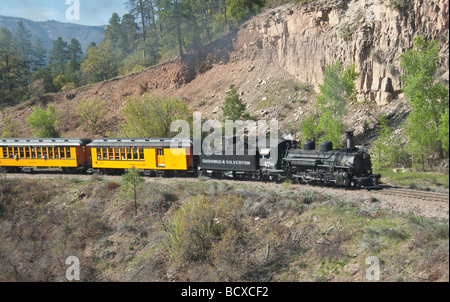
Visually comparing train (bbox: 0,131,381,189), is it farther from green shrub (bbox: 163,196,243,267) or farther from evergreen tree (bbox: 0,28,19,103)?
evergreen tree (bbox: 0,28,19,103)

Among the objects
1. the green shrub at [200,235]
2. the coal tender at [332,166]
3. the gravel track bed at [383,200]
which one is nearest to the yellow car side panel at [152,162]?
the gravel track bed at [383,200]

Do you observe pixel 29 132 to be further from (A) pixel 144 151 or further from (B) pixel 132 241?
(B) pixel 132 241

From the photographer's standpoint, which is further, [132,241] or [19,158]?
[19,158]

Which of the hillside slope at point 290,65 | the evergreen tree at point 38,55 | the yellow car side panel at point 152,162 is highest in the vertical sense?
the evergreen tree at point 38,55

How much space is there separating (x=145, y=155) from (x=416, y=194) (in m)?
19.6

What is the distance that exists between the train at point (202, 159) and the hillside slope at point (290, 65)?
1029cm

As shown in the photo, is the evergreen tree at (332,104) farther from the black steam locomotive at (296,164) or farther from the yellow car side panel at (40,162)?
the yellow car side panel at (40,162)

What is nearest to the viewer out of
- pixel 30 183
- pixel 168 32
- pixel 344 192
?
pixel 344 192

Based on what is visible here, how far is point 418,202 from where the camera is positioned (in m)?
17.1

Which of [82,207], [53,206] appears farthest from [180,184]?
[53,206]

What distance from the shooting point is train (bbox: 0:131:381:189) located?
68.4ft

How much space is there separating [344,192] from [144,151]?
52.6 ft

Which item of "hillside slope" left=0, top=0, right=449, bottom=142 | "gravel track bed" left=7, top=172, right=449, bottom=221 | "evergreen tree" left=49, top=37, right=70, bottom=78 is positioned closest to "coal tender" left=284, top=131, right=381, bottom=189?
"gravel track bed" left=7, top=172, right=449, bottom=221

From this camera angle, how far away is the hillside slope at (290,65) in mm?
32438
